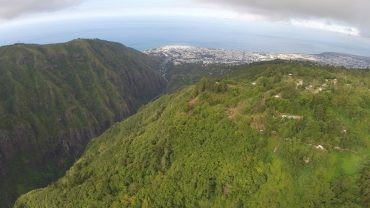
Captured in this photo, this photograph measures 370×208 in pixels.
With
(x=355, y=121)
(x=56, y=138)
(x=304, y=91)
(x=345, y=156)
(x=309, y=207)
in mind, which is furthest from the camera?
(x=56, y=138)

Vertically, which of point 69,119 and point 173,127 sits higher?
point 173,127

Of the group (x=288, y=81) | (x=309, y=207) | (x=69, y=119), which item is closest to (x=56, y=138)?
(x=69, y=119)

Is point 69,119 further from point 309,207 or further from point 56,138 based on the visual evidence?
point 309,207

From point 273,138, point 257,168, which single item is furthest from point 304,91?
point 257,168

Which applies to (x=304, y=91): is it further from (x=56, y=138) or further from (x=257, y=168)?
(x=56, y=138)

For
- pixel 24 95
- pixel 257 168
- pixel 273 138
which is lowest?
pixel 24 95

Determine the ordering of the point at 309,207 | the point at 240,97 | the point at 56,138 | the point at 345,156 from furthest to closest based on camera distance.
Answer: the point at 56,138 < the point at 240,97 < the point at 345,156 < the point at 309,207

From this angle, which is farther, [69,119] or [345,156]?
[69,119]
